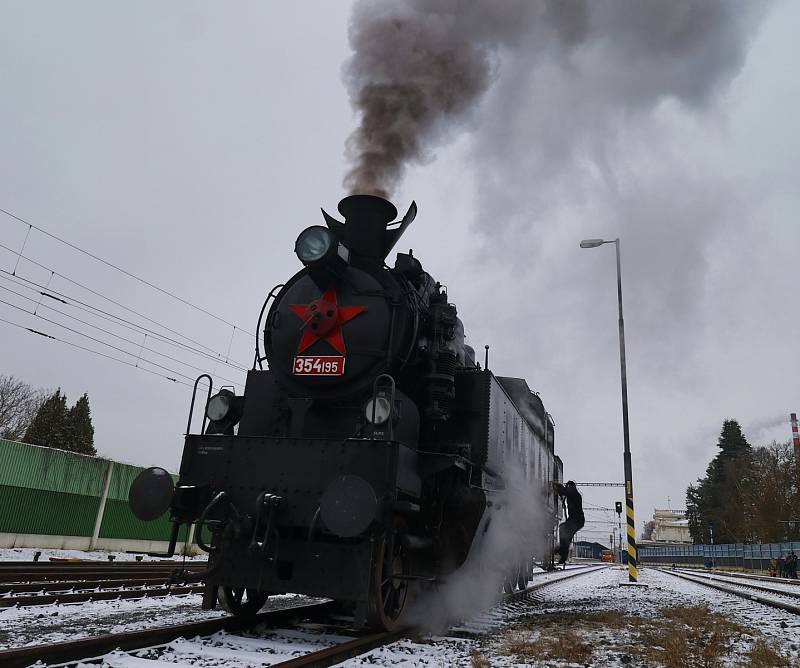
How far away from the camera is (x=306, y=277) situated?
638 cm

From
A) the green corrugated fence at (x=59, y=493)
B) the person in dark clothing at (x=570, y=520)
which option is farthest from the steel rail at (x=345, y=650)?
the green corrugated fence at (x=59, y=493)

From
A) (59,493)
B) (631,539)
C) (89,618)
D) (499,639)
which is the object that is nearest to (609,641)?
(499,639)

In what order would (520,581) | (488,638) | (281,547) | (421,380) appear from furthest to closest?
(520,581)
(421,380)
(488,638)
(281,547)

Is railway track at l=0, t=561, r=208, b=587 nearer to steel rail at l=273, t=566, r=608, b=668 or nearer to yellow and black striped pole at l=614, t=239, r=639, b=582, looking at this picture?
steel rail at l=273, t=566, r=608, b=668

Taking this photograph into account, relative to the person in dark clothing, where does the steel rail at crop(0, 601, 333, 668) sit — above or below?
below

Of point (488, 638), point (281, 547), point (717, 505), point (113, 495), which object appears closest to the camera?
point (281, 547)

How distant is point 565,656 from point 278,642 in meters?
2.13

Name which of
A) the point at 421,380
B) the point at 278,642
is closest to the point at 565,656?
the point at 278,642

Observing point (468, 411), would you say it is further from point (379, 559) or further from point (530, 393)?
point (530, 393)

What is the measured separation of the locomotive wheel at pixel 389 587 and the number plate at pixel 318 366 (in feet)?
5.06

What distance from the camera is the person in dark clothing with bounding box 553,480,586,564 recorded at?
1177cm

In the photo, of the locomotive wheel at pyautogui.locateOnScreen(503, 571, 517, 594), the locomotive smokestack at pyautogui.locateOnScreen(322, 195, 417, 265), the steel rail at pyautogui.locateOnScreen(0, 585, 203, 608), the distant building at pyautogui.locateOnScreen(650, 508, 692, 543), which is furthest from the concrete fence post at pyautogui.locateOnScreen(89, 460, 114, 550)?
the distant building at pyautogui.locateOnScreen(650, 508, 692, 543)

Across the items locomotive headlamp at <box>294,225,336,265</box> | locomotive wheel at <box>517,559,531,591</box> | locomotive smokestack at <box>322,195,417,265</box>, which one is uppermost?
locomotive smokestack at <box>322,195,417,265</box>

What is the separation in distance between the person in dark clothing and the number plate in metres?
7.57
